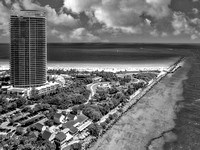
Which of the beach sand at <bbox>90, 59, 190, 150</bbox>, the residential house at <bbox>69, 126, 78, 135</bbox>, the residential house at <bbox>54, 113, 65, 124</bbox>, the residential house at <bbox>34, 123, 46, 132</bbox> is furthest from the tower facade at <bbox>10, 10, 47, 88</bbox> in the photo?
the beach sand at <bbox>90, 59, 190, 150</bbox>

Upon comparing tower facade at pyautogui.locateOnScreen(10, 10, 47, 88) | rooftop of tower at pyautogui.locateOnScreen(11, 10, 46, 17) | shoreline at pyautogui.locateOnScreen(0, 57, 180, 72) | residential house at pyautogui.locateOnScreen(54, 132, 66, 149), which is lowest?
residential house at pyautogui.locateOnScreen(54, 132, 66, 149)

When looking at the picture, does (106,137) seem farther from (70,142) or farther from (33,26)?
(33,26)

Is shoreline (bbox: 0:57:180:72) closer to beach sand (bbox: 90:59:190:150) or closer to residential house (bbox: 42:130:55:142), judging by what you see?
beach sand (bbox: 90:59:190:150)

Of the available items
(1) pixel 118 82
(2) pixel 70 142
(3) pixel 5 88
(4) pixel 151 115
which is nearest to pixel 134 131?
(4) pixel 151 115

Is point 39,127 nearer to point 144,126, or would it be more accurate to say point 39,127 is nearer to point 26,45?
point 144,126

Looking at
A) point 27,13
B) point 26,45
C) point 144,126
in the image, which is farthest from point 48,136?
point 27,13

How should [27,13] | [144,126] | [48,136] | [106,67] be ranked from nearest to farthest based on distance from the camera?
[48,136], [144,126], [27,13], [106,67]
